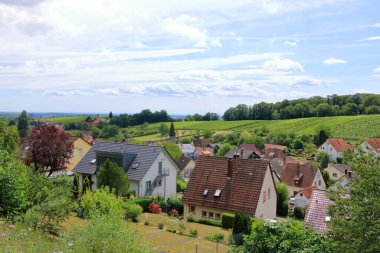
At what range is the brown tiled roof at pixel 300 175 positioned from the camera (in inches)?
2362

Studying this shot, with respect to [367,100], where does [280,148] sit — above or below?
below

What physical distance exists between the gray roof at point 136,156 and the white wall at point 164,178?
50cm

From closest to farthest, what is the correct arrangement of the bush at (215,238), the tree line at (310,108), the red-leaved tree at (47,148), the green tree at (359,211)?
the green tree at (359,211) → the bush at (215,238) → the red-leaved tree at (47,148) → the tree line at (310,108)

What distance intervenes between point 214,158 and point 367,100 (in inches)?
5695

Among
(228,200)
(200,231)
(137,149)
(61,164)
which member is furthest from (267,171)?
(61,164)

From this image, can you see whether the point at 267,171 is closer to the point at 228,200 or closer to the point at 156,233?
the point at 228,200

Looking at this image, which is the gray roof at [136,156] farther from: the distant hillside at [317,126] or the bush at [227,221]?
the distant hillside at [317,126]

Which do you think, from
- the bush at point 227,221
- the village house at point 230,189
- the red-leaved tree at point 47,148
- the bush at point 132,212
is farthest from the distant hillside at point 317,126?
the bush at point 132,212

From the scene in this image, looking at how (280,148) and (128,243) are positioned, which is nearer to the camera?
(128,243)

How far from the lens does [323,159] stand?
3573 inches

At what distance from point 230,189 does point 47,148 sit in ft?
58.9

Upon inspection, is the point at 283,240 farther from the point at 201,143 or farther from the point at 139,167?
the point at 201,143

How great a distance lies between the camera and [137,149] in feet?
135

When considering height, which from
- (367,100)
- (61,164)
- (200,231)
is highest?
(367,100)
